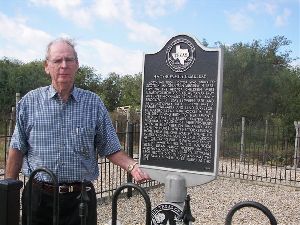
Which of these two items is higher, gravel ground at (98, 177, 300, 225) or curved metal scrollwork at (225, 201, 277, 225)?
curved metal scrollwork at (225, 201, 277, 225)

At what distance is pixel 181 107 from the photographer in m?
4.62

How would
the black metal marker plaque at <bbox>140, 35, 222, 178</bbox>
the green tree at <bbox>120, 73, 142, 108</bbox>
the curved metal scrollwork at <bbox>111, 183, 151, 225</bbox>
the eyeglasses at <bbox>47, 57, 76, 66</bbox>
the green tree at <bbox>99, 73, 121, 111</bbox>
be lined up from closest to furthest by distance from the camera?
the curved metal scrollwork at <bbox>111, 183, 151, 225</bbox> < the eyeglasses at <bbox>47, 57, 76, 66</bbox> < the black metal marker plaque at <bbox>140, 35, 222, 178</bbox> < the green tree at <bbox>120, 73, 142, 108</bbox> < the green tree at <bbox>99, 73, 121, 111</bbox>

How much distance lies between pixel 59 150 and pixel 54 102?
336 mm

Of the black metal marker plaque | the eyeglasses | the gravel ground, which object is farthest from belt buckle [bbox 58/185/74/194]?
the gravel ground

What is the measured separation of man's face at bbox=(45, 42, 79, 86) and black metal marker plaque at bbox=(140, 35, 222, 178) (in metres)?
1.85

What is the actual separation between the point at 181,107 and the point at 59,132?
74.2 inches

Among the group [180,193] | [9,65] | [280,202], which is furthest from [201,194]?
[9,65]

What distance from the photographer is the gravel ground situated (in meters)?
7.38

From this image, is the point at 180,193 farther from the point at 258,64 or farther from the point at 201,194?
the point at 258,64

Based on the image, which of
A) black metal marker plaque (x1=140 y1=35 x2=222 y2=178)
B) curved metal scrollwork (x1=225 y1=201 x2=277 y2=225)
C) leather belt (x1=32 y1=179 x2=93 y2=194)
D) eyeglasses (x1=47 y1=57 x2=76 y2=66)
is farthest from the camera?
black metal marker plaque (x1=140 y1=35 x2=222 y2=178)

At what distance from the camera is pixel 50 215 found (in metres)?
3.05

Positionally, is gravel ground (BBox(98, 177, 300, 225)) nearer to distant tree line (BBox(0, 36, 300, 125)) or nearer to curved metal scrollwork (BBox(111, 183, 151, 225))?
curved metal scrollwork (BBox(111, 183, 151, 225))

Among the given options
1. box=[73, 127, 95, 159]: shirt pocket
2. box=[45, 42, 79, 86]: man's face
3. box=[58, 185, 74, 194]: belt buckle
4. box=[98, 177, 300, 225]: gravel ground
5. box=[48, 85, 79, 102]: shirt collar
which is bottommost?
box=[98, 177, 300, 225]: gravel ground

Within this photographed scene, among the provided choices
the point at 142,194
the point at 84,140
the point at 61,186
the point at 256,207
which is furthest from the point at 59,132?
the point at 256,207
